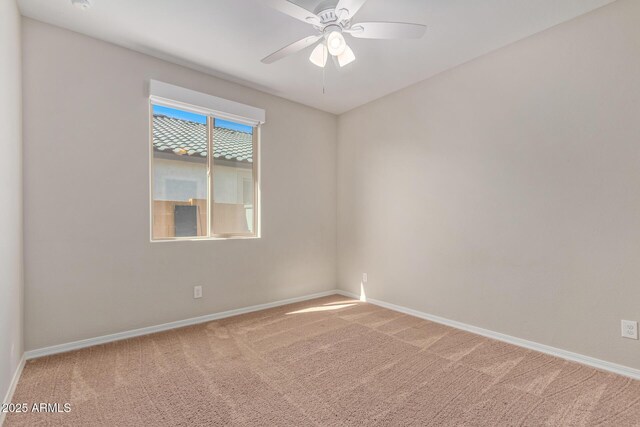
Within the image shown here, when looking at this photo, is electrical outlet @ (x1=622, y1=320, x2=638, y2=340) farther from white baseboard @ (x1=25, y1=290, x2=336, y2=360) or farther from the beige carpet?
white baseboard @ (x1=25, y1=290, x2=336, y2=360)

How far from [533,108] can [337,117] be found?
8.13 feet

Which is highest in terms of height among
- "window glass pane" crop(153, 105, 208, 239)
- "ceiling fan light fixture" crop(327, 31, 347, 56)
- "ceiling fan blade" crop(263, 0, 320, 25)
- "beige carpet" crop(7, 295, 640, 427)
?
"ceiling fan blade" crop(263, 0, 320, 25)

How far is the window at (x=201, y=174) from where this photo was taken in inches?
114

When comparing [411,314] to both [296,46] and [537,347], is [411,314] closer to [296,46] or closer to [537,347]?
[537,347]

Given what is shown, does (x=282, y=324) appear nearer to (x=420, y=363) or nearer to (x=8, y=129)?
(x=420, y=363)

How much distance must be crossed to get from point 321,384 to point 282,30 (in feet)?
8.70

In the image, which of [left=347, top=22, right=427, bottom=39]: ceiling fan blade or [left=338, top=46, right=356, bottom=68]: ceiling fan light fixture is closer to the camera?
[left=347, top=22, right=427, bottom=39]: ceiling fan blade

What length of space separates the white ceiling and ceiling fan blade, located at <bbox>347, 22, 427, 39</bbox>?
0.27 meters

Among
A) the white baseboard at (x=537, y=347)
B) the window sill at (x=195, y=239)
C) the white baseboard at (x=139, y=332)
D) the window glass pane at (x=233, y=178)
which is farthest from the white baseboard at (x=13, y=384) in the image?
the white baseboard at (x=537, y=347)

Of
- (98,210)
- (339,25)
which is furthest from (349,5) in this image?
(98,210)

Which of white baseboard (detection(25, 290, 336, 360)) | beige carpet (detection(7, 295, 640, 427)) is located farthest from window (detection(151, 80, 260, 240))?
beige carpet (detection(7, 295, 640, 427))

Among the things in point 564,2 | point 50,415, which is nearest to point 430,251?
point 564,2

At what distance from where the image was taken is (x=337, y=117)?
14.2ft

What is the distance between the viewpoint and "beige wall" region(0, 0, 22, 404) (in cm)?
168
